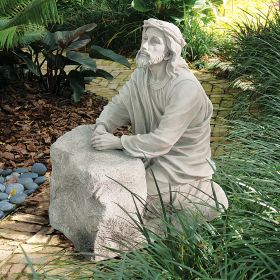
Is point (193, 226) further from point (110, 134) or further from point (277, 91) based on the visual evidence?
point (277, 91)

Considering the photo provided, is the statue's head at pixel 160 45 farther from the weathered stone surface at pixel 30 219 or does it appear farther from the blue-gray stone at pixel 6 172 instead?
the blue-gray stone at pixel 6 172

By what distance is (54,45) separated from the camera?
22.5 ft

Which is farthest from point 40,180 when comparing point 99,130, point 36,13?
point 36,13

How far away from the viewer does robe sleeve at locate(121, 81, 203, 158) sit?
362 centimetres

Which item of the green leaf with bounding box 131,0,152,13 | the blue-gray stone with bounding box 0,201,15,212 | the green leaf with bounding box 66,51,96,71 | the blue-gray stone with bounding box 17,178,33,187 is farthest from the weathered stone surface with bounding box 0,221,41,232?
the green leaf with bounding box 131,0,152,13

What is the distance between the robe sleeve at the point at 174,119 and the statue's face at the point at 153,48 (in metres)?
0.21

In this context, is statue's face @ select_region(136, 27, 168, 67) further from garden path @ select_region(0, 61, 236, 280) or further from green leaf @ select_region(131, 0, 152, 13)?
green leaf @ select_region(131, 0, 152, 13)

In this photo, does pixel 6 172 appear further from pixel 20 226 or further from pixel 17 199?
pixel 20 226

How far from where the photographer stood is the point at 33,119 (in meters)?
Result: 6.52

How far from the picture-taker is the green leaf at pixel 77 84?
6.76 metres

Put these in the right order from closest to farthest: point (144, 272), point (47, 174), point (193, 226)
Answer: point (144, 272)
point (193, 226)
point (47, 174)

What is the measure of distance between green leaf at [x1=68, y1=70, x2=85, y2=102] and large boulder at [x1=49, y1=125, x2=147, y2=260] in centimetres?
272

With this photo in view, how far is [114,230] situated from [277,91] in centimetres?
277

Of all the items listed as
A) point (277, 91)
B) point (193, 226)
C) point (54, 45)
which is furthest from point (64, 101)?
point (193, 226)
